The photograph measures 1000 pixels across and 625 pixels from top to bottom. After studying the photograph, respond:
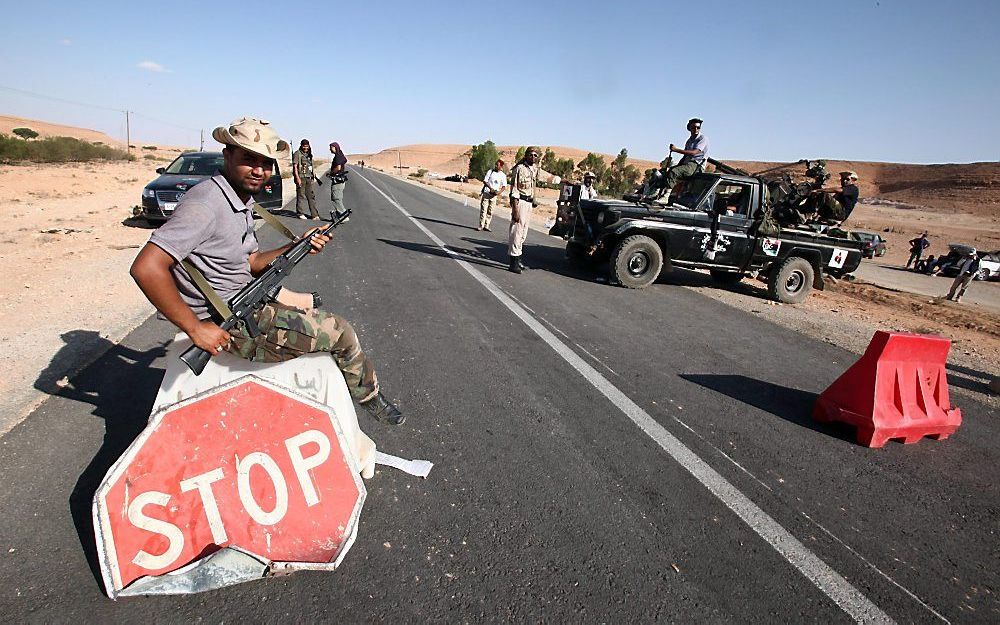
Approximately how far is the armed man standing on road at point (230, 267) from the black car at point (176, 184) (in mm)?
7230

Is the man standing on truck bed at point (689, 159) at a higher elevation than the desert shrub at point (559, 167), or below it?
below

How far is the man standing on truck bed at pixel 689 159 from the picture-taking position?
9148mm

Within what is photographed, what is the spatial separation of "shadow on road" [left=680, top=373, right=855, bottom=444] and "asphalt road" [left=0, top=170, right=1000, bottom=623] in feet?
0.08

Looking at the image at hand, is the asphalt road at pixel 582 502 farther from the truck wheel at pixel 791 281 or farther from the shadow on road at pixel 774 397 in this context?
the truck wheel at pixel 791 281

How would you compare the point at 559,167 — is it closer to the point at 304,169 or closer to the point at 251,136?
the point at 304,169

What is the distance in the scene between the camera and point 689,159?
921cm

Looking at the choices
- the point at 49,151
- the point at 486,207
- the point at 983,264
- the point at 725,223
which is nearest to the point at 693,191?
the point at 725,223

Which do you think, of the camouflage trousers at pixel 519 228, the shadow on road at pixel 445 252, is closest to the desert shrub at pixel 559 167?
the shadow on road at pixel 445 252

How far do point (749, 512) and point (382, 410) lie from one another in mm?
2227

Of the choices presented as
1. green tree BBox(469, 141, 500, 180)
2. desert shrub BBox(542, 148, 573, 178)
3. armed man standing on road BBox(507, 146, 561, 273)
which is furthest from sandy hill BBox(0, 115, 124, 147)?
armed man standing on road BBox(507, 146, 561, 273)

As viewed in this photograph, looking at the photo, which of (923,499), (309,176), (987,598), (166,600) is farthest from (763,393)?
(309,176)

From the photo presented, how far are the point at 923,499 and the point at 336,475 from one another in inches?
139

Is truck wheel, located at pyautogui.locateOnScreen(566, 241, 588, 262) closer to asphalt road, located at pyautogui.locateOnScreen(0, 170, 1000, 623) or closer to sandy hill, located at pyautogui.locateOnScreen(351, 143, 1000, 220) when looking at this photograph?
asphalt road, located at pyautogui.locateOnScreen(0, 170, 1000, 623)

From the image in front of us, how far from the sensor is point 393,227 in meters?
13.9
